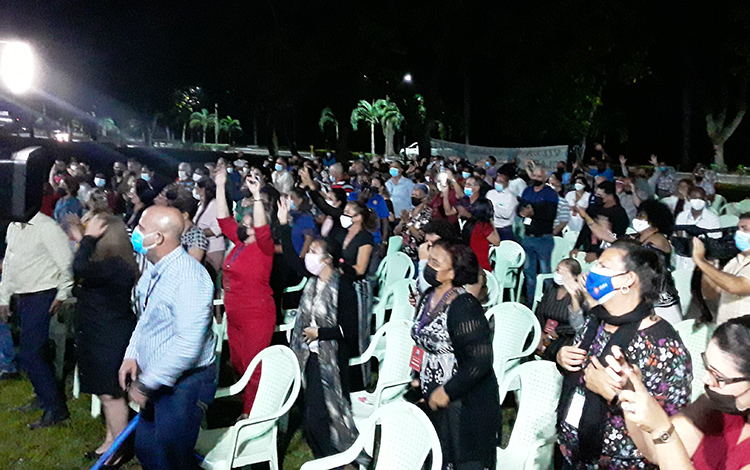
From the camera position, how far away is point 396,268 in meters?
7.78

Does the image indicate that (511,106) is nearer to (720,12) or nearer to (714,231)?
(720,12)

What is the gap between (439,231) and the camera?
4.69 meters

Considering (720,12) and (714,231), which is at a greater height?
(720,12)

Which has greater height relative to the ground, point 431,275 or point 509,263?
point 431,275

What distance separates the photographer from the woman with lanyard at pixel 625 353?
9.11 ft

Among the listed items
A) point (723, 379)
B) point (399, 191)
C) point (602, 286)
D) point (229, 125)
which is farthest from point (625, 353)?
point (229, 125)

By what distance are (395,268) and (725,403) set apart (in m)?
5.54

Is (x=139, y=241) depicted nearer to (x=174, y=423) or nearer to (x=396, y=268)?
(x=174, y=423)

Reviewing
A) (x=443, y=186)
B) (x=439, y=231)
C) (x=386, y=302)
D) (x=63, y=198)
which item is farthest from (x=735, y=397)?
(x=63, y=198)

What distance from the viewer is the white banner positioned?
19.5 m

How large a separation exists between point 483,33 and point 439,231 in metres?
20.7

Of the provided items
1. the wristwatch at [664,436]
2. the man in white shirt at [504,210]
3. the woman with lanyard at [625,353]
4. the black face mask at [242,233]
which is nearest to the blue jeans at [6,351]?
the black face mask at [242,233]

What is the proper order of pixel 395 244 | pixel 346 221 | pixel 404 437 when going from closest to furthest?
pixel 404 437, pixel 346 221, pixel 395 244

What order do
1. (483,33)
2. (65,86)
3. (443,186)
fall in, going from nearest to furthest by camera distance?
(443,186) → (483,33) → (65,86)
